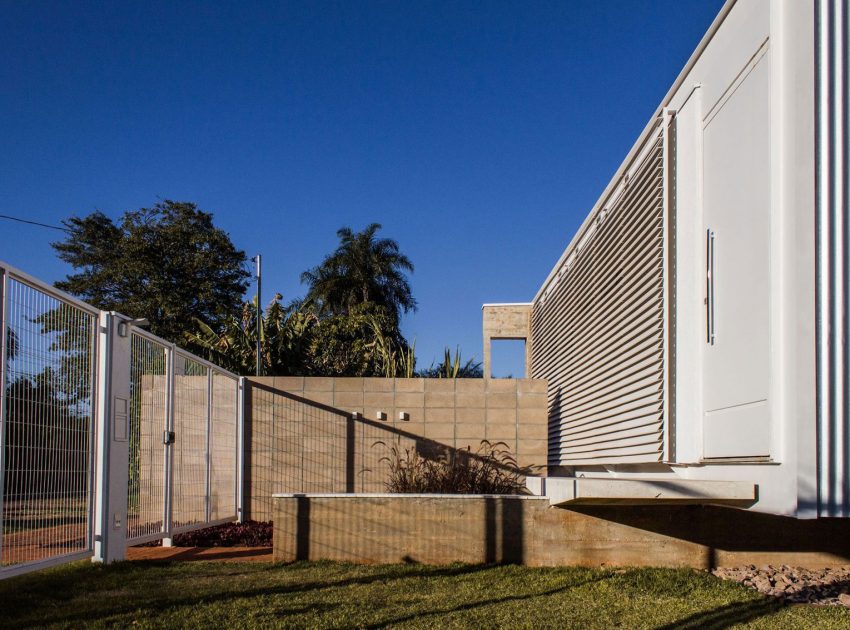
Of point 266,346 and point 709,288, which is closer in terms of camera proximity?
point 709,288

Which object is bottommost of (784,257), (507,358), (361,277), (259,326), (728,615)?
(728,615)

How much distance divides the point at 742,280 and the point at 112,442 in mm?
5095

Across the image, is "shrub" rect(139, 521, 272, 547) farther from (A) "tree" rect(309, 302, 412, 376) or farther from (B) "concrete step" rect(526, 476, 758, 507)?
(A) "tree" rect(309, 302, 412, 376)

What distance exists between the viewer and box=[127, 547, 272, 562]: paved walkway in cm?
753

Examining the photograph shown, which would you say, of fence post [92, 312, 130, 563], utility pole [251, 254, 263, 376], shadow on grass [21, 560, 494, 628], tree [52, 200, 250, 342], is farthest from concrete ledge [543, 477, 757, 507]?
tree [52, 200, 250, 342]

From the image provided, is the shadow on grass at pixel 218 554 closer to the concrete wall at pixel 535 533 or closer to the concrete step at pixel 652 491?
the concrete wall at pixel 535 533

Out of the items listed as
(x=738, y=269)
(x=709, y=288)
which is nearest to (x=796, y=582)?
(x=709, y=288)

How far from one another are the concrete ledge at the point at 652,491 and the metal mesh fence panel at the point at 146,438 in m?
3.86

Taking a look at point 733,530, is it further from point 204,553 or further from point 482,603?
point 204,553

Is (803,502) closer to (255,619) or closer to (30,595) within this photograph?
(255,619)

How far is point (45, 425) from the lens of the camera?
5.62m

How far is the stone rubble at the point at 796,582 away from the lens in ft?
18.9

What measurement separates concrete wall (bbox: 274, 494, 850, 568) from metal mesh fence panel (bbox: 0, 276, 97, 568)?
182cm

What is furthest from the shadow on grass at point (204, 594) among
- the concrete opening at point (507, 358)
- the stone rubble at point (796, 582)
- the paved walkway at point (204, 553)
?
the concrete opening at point (507, 358)
